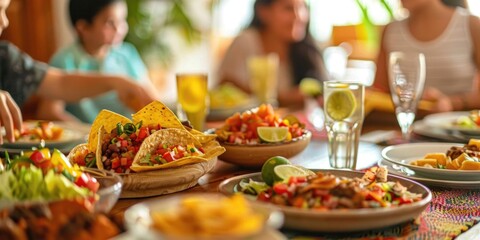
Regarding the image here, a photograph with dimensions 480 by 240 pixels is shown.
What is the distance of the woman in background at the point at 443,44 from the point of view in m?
3.24

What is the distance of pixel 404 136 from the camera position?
6.54 feet

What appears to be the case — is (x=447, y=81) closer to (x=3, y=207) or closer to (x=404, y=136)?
(x=404, y=136)

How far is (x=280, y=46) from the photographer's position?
3957 millimetres

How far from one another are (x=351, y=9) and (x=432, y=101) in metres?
4.22

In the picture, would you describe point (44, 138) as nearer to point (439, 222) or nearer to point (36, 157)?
point (36, 157)

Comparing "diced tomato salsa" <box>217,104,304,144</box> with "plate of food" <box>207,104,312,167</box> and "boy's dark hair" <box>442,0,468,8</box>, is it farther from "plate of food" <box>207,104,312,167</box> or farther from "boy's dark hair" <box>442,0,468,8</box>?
"boy's dark hair" <box>442,0,468,8</box>

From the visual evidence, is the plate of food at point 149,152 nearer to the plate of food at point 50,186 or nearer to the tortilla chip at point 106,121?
the tortilla chip at point 106,121

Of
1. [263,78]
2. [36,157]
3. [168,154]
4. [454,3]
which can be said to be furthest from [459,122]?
[454,3]

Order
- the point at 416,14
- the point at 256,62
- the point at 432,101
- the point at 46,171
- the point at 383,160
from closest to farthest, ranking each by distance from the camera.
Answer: the point at 46,171 → the point at 383,160 → the point at 432,101 → the point at 256,62 → the point at 416,14

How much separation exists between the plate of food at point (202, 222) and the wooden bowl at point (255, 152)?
2.52 ft

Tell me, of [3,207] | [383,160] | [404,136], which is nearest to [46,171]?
[3,207]

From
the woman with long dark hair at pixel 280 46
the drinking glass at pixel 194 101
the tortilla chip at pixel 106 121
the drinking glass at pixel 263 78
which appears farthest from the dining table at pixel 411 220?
the woman with long dark hair at pixel 280 46

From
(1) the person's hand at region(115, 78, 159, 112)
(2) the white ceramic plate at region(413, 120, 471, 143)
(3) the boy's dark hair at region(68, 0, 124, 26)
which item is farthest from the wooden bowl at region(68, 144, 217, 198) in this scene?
(3) the boy's dark hair at region(68, 0, 124, 26)

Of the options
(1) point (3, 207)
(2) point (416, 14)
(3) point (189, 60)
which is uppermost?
(2) point (416, 14)
